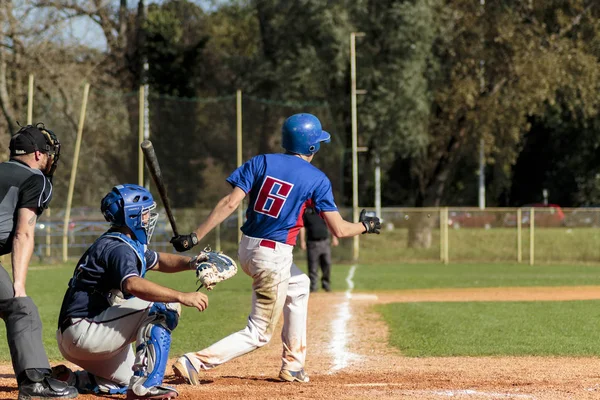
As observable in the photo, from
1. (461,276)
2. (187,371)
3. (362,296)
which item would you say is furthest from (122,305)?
(461,276)

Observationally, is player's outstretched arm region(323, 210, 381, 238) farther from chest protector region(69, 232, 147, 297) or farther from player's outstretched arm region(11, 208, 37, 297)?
player's outstretched arm region(11, 208, 37, 297)

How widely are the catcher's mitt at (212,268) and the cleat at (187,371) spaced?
0.86 meters

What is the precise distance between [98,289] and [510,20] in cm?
2819

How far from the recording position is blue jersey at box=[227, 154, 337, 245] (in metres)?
6.93

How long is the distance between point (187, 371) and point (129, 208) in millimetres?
1370

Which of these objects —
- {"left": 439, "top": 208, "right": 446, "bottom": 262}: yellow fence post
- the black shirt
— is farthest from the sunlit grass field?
{"left": 439, "top": 208, "right": 446, "bottom": 262}: yellow fence post

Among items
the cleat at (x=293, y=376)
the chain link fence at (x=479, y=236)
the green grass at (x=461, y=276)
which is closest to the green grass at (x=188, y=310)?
the cleat at (x=293, y=376)

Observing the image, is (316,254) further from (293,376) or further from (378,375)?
(293,376)

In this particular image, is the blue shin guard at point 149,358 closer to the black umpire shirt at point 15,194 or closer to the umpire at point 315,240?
the black umpire shirt at point 15,194

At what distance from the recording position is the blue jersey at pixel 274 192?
273 inches

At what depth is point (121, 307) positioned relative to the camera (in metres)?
6.12

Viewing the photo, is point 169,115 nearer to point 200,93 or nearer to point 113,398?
point 200,93

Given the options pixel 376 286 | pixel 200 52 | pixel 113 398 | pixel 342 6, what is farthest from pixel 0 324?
pixel 200 52

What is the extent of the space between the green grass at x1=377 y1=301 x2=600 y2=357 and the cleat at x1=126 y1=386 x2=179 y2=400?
3807 mm
